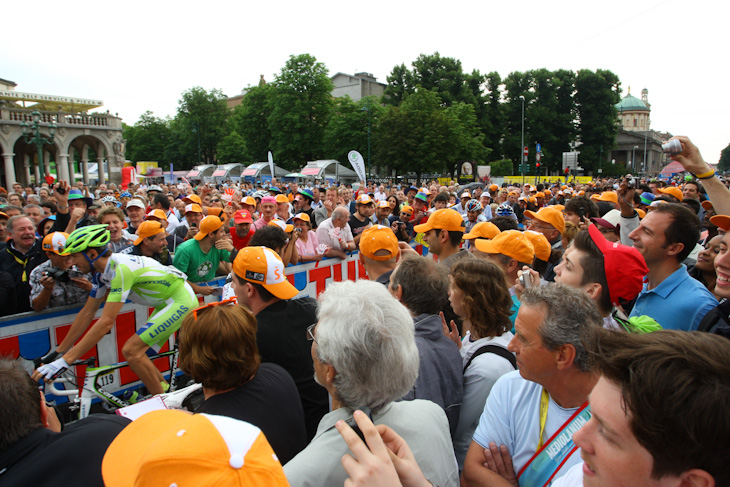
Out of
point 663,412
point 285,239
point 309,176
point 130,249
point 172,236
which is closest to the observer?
point 663,412

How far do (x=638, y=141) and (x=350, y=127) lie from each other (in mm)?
76290

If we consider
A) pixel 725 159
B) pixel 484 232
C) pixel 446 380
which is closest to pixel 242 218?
pixel 484 232

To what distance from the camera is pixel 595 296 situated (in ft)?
9.36

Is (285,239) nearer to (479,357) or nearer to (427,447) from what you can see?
(479,357)

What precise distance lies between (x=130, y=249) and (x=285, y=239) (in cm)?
215

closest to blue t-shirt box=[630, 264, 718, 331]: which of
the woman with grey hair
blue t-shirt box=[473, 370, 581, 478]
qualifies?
blue t-shirt box=[473, 370, 581, 478]

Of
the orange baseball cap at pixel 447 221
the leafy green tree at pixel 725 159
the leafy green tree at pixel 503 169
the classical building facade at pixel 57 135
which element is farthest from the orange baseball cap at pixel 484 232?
the leafy green tree at pixel 725 159

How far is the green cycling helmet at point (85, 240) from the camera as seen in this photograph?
3.63 m

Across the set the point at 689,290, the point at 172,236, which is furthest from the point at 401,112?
the point at 689,290

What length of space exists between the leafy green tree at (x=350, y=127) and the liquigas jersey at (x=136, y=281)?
45327 millimetres

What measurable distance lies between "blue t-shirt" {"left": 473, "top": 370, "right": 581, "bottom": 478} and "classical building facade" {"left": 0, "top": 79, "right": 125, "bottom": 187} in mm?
48783

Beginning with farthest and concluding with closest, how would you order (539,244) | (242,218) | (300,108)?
(300,108), (242,218), (539,244)

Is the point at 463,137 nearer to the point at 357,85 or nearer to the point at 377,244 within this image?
the point at 357,85

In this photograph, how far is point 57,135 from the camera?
45219mm
